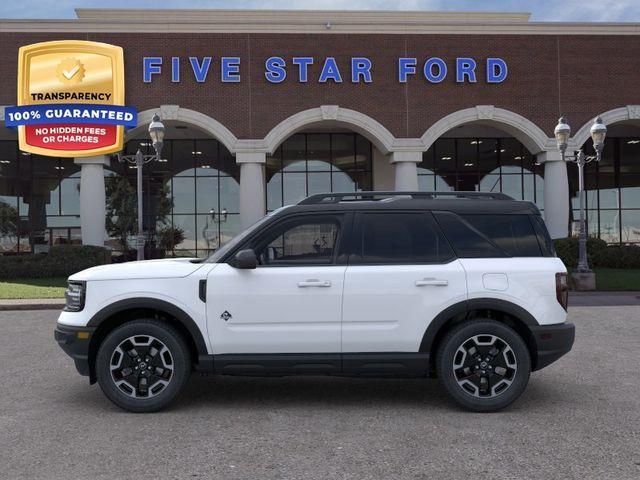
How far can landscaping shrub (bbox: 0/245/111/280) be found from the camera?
21234 mm

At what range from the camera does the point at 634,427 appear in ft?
15.7

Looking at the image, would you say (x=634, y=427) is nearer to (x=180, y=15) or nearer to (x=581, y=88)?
(x=581, y=88)

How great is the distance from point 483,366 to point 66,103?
70.2ft

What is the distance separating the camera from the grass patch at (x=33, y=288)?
54.0ft

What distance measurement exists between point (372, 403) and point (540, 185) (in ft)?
94.0

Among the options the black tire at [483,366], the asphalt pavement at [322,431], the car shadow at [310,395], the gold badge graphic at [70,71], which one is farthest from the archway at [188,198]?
the black tire at [483,366]

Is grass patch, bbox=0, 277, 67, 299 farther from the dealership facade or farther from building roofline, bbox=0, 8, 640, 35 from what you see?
building roofline, bbox=0, 8, 640, 35

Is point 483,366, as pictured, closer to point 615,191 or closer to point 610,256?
point 610,256

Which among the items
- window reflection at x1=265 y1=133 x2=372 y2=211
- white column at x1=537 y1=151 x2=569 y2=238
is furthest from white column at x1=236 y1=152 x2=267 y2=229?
white column at x1=537 y1=151 x2=569 y2=238

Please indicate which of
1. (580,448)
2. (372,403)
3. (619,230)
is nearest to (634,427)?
(580,448)

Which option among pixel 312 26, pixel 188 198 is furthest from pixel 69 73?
pixel 312 26

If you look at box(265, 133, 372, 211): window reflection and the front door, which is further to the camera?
box(265, 133, 372, 211): window reflection

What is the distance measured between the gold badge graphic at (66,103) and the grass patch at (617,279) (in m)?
18.2

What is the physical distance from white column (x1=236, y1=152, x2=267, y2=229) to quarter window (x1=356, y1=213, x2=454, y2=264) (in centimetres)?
1793
